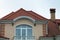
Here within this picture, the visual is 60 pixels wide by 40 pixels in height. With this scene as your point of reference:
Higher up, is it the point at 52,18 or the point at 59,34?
the point at 52,18

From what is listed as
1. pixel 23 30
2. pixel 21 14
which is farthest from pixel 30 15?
pixel 23 30

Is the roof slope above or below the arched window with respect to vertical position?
above

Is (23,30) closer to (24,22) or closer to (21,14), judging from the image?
(24,22)

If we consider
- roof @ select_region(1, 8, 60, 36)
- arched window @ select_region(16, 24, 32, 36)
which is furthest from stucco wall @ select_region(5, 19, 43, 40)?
roof @ select_region(1, 8, 60, 36)

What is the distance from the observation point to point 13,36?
32.7m

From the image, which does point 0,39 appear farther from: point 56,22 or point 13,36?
point 56,22

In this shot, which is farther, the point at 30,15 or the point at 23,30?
the point at 30,15

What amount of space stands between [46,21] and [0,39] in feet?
20.0

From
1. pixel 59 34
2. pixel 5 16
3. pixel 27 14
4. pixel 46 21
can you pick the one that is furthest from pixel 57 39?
pixel 5 16

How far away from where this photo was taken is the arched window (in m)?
33.0

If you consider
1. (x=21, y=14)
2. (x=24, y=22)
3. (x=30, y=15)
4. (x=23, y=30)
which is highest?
(x=21, y=14)

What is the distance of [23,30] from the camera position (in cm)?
3312

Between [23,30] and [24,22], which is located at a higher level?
[24,22]

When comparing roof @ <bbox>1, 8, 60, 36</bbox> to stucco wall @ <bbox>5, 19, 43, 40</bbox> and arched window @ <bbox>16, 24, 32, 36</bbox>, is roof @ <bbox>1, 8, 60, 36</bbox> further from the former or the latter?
arched window @ <bbox>16, 24, 32, 36</bbox>
